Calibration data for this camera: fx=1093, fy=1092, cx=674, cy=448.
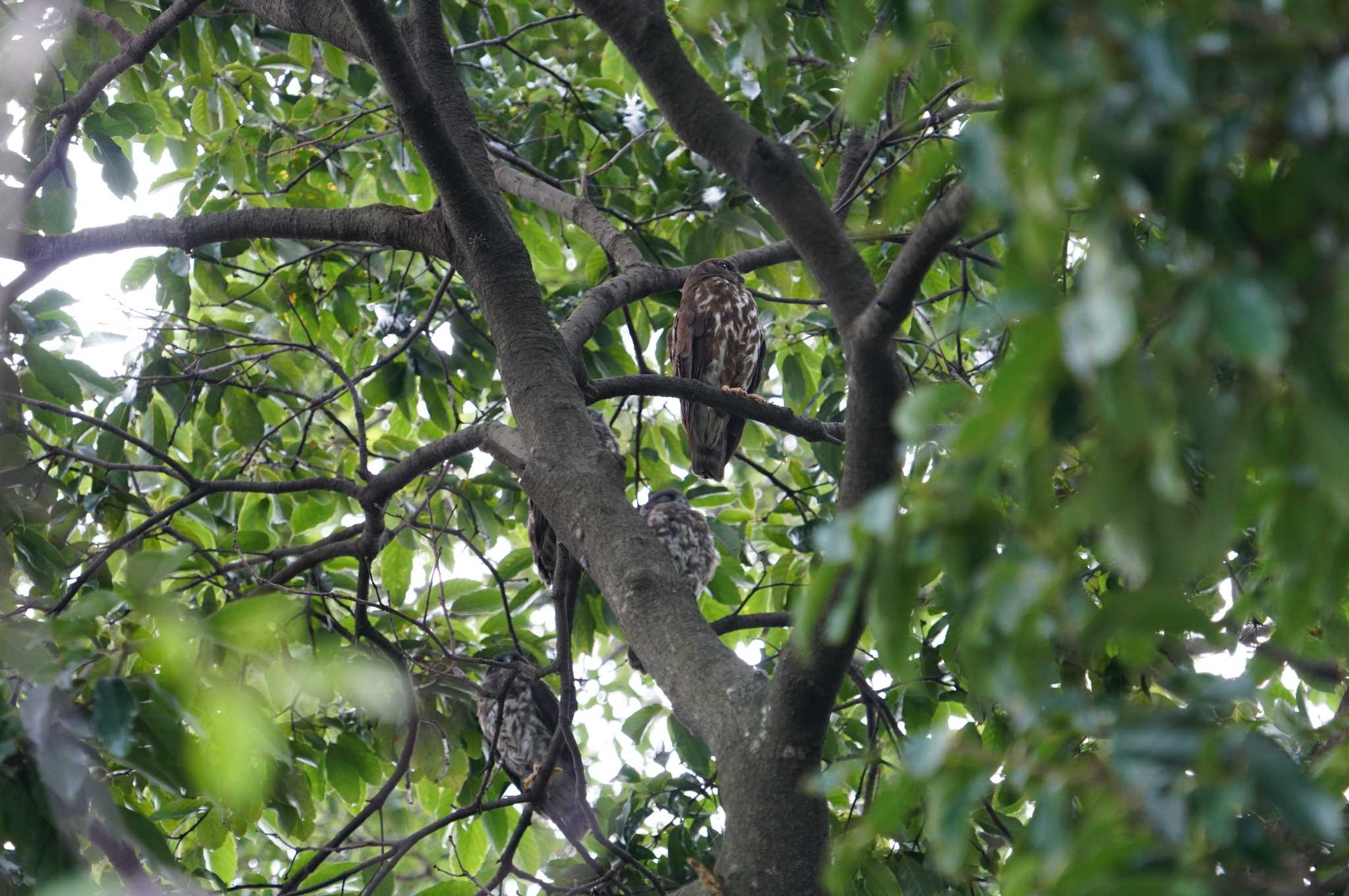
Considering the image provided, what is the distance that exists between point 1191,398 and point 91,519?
3358mm

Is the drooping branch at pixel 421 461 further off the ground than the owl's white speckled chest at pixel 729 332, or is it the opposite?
the owl's white speckled chest at pixel 729 332

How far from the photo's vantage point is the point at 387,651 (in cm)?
271

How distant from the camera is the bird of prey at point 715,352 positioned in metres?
4.66

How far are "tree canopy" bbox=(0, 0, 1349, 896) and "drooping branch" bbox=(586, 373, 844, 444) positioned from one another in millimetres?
17

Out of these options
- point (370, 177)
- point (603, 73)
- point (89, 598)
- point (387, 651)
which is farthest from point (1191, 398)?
point (370, 177)

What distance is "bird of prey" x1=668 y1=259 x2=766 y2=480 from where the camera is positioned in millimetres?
4664

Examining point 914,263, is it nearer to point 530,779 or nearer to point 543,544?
point 530,779

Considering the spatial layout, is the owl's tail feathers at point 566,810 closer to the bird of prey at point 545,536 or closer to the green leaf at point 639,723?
the green leaf at point 639,723

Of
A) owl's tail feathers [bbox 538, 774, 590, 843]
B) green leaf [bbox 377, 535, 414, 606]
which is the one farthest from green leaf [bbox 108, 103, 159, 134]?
owl's tail feathers [bbox 538, 774, 590, 843]

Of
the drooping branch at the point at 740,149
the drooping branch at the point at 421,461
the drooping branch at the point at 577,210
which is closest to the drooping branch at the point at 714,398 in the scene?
the drooping branch at the point at 421,461

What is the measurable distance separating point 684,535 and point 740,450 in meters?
0.48

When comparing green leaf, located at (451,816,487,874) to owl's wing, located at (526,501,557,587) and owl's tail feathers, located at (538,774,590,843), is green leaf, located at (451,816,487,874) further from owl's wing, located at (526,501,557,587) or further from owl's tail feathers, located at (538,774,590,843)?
owl's wing, located at (526,501,557,587)

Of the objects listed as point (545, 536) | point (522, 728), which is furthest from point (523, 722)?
point (545, 536)

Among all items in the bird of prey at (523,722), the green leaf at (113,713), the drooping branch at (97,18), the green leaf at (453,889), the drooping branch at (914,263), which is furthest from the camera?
the bird of prey at (523,722)
